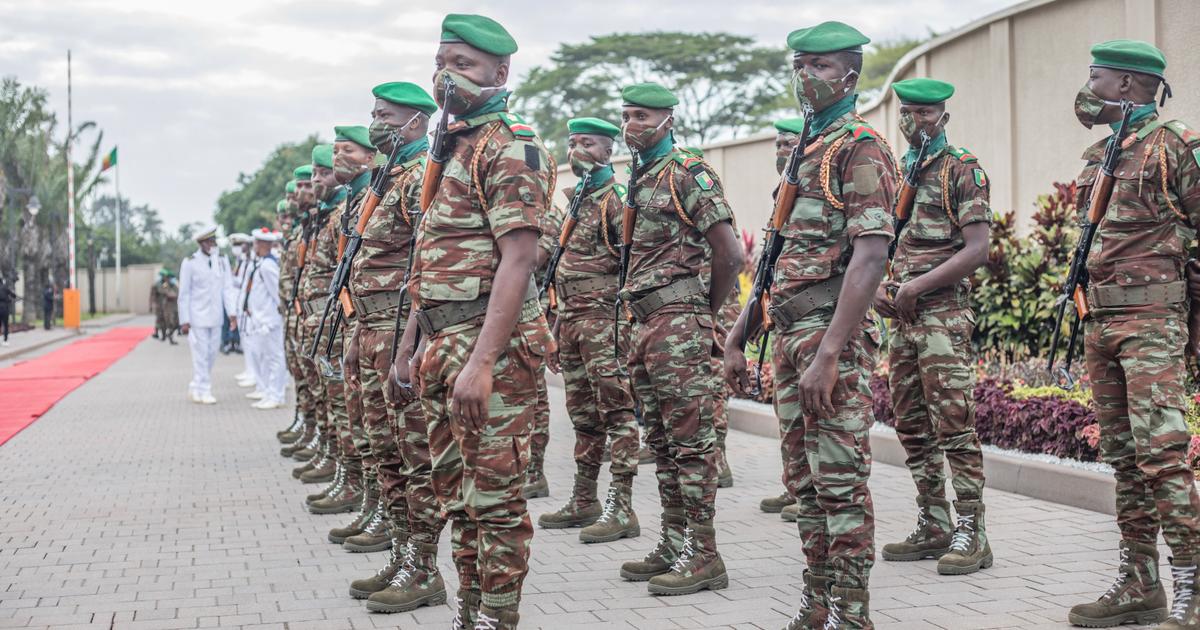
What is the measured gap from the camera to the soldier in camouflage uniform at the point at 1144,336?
4309 mm

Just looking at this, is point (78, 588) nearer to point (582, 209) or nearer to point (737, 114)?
point (582, 209)

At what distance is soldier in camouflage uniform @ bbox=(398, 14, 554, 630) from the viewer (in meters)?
3.79

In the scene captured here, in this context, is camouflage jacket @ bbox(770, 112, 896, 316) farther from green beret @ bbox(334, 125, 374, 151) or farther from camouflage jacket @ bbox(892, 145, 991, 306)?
green beret @ bbox(334, 125, 374, 151)

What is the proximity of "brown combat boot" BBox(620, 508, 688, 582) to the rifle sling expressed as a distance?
1.53 metres

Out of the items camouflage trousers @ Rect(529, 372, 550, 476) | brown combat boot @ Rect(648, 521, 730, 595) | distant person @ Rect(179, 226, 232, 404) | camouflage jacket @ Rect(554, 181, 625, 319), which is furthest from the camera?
distant person @ Rect(179, 226, 232, 404)

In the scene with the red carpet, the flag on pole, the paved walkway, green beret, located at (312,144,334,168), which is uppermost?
the flag on pole

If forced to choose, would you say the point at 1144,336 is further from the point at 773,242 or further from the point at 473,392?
the point at 473,392

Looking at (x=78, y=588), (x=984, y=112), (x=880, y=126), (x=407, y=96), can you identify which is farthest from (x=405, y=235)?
(x=880, y=126)

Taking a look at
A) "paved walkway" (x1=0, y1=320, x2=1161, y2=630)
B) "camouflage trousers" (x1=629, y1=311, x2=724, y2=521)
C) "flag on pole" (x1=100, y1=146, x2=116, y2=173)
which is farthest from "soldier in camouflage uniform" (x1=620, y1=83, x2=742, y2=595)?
"flag on pole" (x1=100, y1=146, x2=116, y2=173)

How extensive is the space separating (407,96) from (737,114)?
4154cm

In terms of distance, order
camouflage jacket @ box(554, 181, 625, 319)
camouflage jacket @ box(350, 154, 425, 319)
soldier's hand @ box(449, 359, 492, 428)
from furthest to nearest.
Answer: camouflage jacket @ box(554, 181, 625, 319), camouflage jacket @ box(350, 154, 425, 319), soldier's hand @ box(449, 359, 492, 428)

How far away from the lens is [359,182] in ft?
21.2

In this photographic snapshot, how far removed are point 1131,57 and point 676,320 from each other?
2.23 m

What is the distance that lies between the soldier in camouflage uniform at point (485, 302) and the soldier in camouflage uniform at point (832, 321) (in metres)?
0.97
